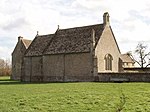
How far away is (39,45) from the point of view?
69.5 meters

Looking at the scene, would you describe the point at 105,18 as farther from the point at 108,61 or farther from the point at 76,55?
the point at 76,55

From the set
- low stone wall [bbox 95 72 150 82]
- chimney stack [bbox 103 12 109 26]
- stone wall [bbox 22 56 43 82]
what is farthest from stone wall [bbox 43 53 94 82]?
chimney stack [bbox 103 12 109 26]

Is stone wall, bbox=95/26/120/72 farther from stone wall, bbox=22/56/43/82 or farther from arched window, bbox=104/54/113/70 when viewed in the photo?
stone wall, bbox=22/56/43/82

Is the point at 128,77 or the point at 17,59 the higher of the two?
the point at 17,59

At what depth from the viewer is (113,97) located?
25594 millimetres

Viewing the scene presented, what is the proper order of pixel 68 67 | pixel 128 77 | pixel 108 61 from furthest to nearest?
pixel 108 61, pixel 68 67, pixel 128 77

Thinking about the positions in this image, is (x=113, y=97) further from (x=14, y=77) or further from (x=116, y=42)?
(x=14, y=77)

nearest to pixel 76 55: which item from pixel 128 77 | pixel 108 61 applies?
pixel 108 61

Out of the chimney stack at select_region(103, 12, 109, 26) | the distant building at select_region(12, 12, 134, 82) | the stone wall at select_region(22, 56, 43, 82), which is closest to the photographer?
the distant building at select_region(12, 12, 134, 82)

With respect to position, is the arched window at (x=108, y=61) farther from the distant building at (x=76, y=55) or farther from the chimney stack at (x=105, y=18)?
the chimney stack at (x=105, y=18)

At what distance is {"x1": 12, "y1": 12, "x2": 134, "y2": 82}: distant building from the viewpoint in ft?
183

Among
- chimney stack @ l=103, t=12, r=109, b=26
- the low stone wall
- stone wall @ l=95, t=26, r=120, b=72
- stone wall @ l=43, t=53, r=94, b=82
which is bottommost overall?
the low stone wall

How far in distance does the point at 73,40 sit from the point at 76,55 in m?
4.73

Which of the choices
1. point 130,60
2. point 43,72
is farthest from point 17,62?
point 130,60
